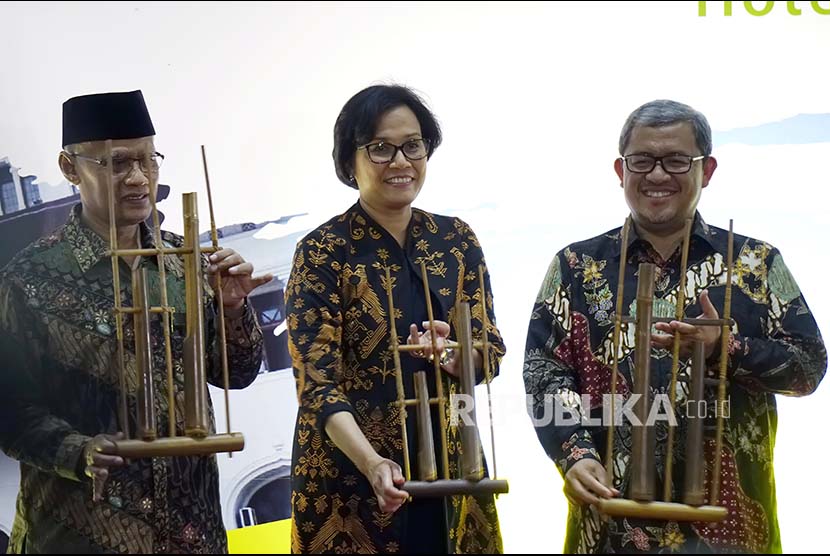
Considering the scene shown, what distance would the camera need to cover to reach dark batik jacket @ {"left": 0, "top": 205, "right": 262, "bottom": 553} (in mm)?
2551

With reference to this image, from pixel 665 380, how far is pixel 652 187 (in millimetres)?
391

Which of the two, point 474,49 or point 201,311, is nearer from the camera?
point 201,311

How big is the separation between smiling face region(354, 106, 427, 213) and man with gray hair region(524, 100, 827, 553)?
1.18ft

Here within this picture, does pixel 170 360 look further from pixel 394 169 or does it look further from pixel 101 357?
pixel 394 169

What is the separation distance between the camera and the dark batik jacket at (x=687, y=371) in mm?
2541

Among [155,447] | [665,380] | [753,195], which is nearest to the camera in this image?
[155,447]

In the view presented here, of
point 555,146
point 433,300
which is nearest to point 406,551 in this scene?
point 433,300

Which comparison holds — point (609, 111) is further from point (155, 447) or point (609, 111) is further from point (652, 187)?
point (155, 447)

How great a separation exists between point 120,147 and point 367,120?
1.65 feet

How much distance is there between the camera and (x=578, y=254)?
2705mm

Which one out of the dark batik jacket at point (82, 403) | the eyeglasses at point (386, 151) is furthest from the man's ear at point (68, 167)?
the eyeglasses at point (386, 151)

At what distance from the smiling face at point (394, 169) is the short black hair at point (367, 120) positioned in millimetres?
14

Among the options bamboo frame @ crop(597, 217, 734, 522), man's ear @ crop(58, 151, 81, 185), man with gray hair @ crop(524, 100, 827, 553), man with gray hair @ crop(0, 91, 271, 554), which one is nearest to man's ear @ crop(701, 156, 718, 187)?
man with gray hair @ crop(524, 100, 827, 553)

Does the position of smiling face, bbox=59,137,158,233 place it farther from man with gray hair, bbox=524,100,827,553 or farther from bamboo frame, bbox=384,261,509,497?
man with gray hair, bbox=524,100,827,553
